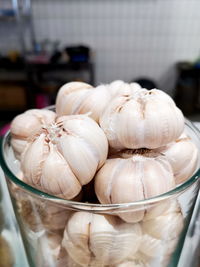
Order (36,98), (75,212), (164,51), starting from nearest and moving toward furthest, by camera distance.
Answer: (75,212), (36,98), (164,51)

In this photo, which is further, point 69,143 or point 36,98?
point 36,98

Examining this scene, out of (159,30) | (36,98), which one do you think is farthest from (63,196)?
(159,30)

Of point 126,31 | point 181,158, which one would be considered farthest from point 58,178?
point 126,31

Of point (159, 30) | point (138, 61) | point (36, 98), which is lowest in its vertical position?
point (36, 98)

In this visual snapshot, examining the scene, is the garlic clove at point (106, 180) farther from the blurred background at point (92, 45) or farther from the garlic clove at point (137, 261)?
the blurred background at point (92, 45)

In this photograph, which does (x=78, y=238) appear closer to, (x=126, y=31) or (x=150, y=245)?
(x=150, y=245)

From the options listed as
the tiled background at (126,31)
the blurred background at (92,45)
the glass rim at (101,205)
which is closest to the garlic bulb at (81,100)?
the glass rim at (101,205)

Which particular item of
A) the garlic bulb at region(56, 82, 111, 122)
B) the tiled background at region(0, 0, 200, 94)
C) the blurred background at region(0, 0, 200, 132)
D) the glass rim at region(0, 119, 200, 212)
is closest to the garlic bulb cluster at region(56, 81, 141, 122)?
the garlic bulb at region(56, 82, 111, 122)

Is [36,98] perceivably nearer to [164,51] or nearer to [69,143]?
[164,51]

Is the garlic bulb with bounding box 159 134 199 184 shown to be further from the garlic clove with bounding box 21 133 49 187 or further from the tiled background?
the tiled background
